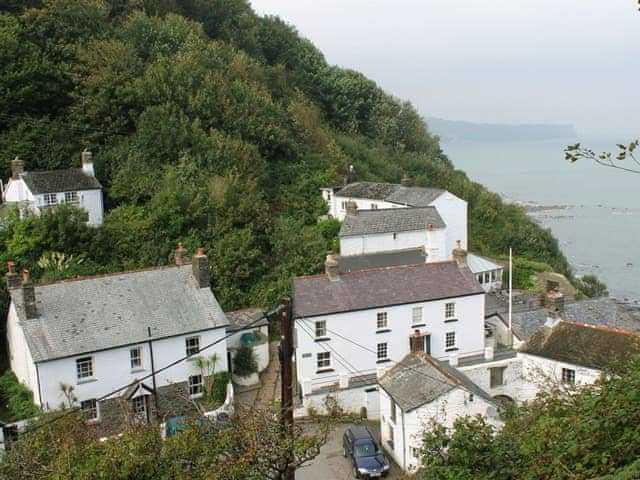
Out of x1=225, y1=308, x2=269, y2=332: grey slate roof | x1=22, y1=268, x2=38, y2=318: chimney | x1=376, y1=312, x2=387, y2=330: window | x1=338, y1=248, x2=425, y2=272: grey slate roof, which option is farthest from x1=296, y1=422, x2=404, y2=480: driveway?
x1=338, y1=248, x2=425, y2=272: grey slate roof

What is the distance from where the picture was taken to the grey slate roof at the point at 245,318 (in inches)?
1103

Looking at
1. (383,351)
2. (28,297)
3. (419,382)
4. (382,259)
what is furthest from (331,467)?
(382,259)

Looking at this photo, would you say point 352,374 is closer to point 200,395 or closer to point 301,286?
point 301,286

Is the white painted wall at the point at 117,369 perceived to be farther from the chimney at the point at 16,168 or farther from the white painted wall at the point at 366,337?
the chimney at the point at 16,168

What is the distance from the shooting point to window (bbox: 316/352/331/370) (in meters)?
26.3

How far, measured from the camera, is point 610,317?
3008 cm

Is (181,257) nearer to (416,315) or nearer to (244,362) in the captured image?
(244,362)

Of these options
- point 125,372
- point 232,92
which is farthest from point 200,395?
point 232,92

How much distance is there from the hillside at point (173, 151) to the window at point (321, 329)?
20.5 feet

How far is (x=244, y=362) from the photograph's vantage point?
26.8 meters

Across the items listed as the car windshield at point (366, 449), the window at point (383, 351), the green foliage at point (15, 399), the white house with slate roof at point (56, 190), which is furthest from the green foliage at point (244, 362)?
the white house with slate roof at point (56, 190)

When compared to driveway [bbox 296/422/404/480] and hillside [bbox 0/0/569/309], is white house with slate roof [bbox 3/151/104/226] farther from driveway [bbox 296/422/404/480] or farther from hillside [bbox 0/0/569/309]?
driveway [bbox 296/422/404/480]

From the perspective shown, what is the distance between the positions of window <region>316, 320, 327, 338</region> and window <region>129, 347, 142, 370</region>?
278 inches

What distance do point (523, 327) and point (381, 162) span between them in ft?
90.3
